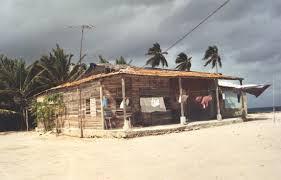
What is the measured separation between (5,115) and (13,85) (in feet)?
9.73

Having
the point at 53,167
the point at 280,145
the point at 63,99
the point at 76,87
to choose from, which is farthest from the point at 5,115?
the point at 280,145

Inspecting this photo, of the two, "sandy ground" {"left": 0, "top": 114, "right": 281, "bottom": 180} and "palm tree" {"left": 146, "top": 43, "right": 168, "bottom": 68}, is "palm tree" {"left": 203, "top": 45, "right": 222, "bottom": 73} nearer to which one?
"palm tree" {"left": 146, "top": 43, "right": 168, "bottom": 68}

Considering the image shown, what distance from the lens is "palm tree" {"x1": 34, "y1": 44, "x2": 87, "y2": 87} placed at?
33.8 m

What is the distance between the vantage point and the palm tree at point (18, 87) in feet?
108

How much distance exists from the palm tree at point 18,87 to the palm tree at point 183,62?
24.2 meters

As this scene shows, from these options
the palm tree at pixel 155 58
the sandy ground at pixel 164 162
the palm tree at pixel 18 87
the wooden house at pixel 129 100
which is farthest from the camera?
the palm tree at pixel 155 58

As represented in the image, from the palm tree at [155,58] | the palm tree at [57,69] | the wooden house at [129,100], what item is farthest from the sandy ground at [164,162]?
the palm tree at [155,58]

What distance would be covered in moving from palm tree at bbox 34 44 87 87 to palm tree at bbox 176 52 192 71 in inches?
840

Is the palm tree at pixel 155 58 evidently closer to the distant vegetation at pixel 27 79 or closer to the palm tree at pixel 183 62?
the palm tree at pixel 183 62

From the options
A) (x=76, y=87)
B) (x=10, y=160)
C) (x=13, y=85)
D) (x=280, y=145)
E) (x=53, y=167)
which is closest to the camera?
(x=53, y=167)

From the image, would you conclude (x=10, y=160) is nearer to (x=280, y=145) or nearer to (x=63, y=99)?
(x=280, y=145)

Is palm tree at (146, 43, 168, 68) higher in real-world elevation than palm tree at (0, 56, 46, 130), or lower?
higher

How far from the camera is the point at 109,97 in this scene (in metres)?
19.7

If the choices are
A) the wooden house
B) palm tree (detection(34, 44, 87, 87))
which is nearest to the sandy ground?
the wooden house
